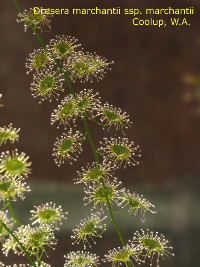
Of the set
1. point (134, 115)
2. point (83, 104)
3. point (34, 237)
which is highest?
point (134, 115)

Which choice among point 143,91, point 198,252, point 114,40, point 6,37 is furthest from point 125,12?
point 198,252

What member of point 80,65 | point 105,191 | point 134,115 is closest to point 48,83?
point 80,65

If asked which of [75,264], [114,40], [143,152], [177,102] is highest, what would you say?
[114,40]

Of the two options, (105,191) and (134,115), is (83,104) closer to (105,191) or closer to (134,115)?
(105,191)

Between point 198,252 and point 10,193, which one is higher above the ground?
point 198,252

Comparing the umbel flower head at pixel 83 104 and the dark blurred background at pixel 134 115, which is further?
the dark blurred background at pixel 134 115

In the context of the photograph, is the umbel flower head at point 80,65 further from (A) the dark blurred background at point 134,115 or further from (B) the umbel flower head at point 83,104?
(A) the dark blurred background at point 134,115

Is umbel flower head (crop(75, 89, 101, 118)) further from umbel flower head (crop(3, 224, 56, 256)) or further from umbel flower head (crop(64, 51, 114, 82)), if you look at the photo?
umbel flower head (crop(3, 224, 56, 256))

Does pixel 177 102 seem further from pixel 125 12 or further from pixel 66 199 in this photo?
pixel 66 199

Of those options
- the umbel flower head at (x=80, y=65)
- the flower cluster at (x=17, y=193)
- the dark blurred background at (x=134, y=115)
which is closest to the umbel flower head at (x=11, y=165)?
the flower cluster at (x=17, y=193)
